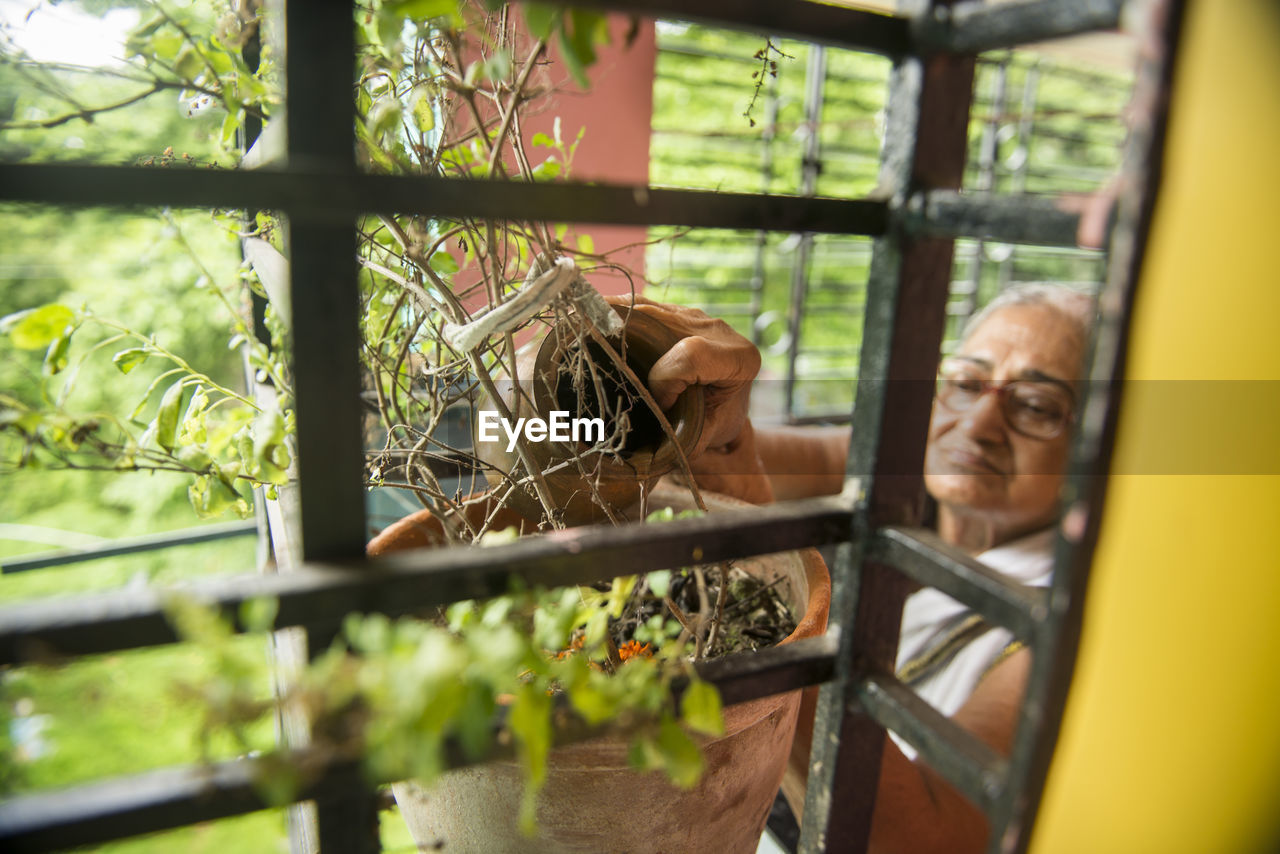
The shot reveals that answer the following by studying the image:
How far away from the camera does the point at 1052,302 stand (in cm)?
188

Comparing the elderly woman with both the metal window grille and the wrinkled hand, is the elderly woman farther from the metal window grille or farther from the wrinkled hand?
the metal window grille

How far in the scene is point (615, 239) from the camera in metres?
3.24

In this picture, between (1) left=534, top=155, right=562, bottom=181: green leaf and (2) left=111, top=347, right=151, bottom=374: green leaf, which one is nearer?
(2) left=111, top=347, right=151, bottom=374: green leaf

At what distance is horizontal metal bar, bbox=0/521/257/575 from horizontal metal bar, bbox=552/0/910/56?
1.65 meters

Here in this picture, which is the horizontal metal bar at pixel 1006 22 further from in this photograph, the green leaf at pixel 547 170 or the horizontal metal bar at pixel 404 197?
the green leaf at pixel 547 170

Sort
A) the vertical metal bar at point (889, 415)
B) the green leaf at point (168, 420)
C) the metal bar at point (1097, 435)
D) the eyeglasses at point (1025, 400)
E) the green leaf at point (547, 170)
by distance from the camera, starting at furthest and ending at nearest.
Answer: the eyeglasses at point (1025, 400) → the green leaf at point (547, 170) → the green leaf at point (168, 420) → the vertical metal bar at point (889, 415) → the metal bar at point (1097, 435)

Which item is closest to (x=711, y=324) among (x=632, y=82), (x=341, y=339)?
(x=341, y=339)

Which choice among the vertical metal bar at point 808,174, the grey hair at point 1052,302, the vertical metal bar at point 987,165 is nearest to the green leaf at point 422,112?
the grey hair at point 1052,302

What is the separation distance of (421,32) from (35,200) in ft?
2.02

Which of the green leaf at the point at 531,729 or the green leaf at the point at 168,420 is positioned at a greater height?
the green leaf at the point at 168,420

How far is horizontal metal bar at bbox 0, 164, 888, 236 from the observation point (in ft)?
1.23

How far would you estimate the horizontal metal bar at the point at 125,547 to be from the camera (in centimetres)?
159

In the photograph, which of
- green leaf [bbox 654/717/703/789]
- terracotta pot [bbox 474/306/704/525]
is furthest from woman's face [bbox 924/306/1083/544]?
green leaf [bbox 654/717/703/789]

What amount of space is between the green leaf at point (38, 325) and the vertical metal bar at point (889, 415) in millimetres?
675
